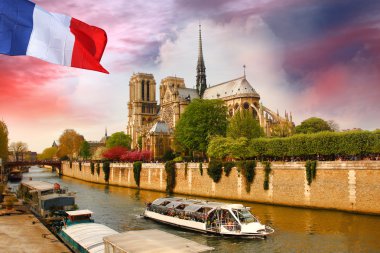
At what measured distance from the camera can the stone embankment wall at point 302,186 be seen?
34562mm

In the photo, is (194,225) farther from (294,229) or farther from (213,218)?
(294,229)

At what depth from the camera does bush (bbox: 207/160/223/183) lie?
1950 inches

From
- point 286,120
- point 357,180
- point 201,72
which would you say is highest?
point 201,72

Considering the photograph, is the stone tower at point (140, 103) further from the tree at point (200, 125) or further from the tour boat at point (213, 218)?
the tour boat at point (213, 218)

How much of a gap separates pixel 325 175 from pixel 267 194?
7.08 meters

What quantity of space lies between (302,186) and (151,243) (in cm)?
2569

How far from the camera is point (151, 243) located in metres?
16.9

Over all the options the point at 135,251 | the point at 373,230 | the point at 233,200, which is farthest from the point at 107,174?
the point at 135,251

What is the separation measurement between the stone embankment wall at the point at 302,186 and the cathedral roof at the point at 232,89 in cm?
4533

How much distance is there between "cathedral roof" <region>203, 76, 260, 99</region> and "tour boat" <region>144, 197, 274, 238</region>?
213 ft

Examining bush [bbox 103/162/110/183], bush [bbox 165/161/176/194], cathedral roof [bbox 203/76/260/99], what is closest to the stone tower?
cathedral roof [bbox 203/76/260/99]

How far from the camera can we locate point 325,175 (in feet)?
124

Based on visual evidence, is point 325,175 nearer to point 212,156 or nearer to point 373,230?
point 373,230

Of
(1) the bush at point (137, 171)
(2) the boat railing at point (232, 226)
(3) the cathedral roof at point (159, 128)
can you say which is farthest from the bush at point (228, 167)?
(3) the cathedral roof at point (159, 128)
